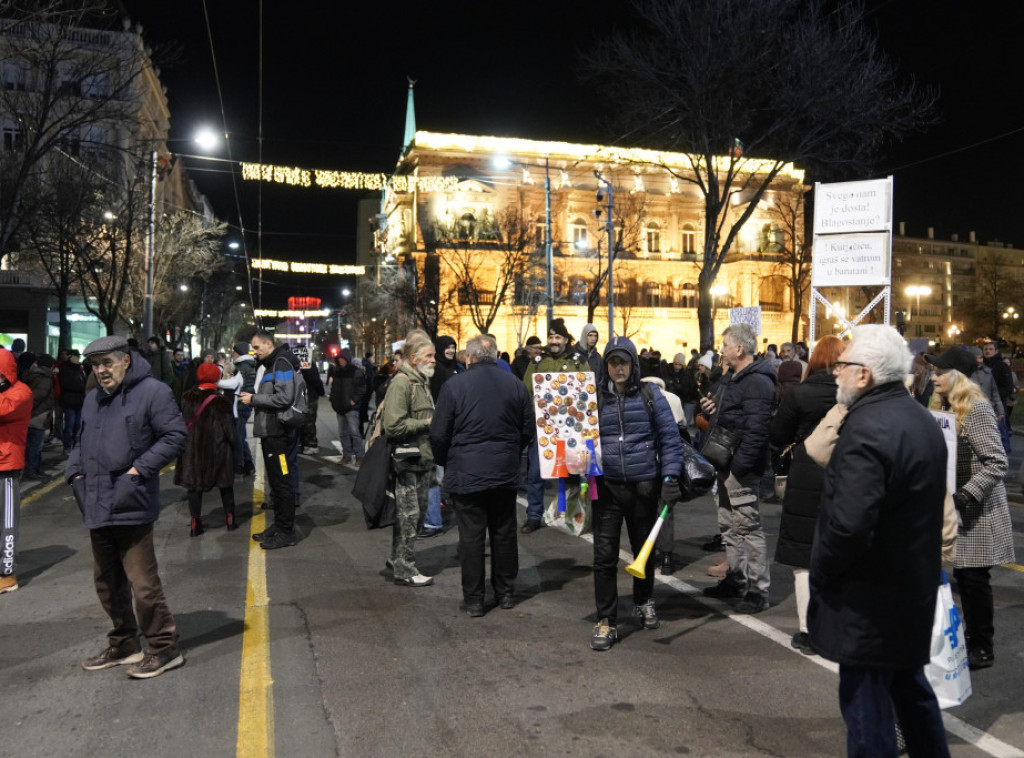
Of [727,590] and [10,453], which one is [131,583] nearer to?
[10,453]

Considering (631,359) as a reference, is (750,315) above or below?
above

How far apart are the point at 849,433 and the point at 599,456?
266cm

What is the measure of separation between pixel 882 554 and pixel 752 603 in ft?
11.5

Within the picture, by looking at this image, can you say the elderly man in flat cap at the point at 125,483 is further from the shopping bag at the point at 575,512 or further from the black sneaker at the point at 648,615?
the black sneaker at the point at 648,615

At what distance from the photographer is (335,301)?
11744 centimetres

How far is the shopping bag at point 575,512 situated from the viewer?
6.02 m

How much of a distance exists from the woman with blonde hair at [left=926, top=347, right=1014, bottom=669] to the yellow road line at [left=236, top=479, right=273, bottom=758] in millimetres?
3981

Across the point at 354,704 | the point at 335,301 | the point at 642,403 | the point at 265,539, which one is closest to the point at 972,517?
the point at 642,403

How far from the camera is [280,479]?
8.59 m

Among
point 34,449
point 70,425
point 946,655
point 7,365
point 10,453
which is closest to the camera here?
point 946,655

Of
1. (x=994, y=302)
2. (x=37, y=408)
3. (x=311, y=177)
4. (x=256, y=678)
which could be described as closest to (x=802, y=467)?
(x=256, y=678)

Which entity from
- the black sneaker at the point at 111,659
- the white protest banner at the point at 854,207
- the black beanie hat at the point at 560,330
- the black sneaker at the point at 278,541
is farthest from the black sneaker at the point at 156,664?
the white protest banner at the point at 854,207

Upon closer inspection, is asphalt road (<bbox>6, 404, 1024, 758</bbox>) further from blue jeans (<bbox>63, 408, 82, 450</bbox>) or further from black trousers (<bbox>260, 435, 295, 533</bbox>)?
blue jeans (<bbox>63, 408, 82, 450</bbox>)

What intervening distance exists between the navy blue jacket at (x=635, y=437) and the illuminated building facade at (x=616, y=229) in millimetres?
58672
